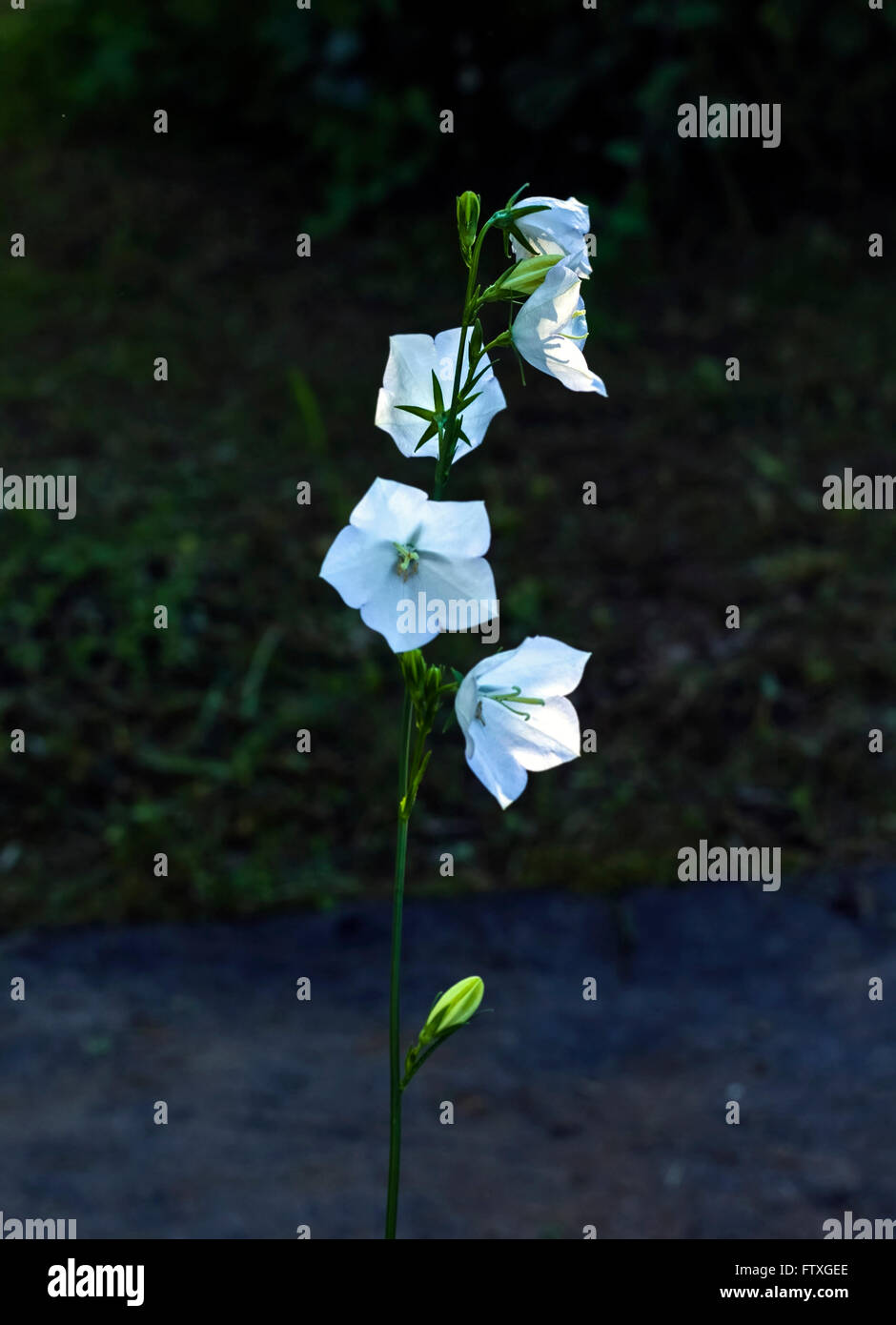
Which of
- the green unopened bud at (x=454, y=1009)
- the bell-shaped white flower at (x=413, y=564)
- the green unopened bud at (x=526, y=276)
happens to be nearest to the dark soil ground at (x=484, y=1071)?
the green unopened bud at (x=454, y=1009)

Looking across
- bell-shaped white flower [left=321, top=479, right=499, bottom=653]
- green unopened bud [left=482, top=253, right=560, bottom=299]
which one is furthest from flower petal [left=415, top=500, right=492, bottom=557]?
green unopened bud [left=482, top=253, right=560, bottom=299]

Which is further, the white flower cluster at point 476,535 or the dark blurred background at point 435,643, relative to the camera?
the dark blurred background at point 435,643

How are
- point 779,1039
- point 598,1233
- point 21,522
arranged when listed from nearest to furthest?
1. point 598,1233
2. point 779,1039
3. point 21,522

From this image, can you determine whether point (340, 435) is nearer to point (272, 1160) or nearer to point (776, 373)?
point (776, 373)

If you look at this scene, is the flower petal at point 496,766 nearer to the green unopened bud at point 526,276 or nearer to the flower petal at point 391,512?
the flower petal at point 391,512

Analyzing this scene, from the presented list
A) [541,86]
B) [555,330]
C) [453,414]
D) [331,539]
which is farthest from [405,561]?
[541,86]

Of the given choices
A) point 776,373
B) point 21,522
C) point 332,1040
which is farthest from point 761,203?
point 332,1040

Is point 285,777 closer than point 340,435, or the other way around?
point 285,777
